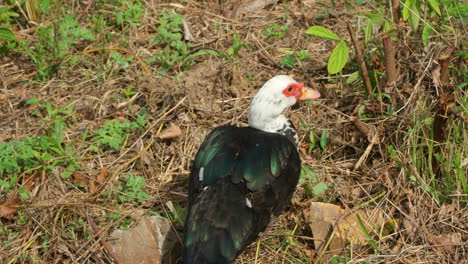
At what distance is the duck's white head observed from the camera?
358cm

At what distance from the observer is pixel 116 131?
4152 millimetres

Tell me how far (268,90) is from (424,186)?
1.10 m

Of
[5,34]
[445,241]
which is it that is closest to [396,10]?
[445,241]

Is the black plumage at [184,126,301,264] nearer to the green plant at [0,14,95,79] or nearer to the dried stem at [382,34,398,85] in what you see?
the dried stem at [382,34,398,85]

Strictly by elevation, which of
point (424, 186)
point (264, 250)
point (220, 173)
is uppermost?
point (220, 173)

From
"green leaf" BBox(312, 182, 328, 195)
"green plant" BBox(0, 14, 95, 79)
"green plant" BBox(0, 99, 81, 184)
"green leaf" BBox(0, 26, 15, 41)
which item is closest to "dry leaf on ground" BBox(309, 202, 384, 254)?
"green leaf" BBox(312, 182, 328, 195)

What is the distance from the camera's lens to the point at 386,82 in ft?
13.0

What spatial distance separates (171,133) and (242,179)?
1.09 m

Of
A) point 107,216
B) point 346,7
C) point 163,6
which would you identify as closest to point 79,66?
point 163,6

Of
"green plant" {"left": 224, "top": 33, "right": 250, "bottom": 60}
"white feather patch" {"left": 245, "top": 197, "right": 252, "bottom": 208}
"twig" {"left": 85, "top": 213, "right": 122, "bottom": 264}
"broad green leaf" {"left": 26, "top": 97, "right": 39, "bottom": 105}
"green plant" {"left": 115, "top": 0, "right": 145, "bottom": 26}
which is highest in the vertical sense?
"green plant" {"left": 115, "top": 0, "right": 145, "bottom": 26}

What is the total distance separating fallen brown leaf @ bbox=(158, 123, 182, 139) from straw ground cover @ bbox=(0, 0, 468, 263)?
6cm

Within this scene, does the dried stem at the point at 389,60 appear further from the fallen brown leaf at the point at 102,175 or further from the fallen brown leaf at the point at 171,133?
the fallen brown leaf at the point at 102,175

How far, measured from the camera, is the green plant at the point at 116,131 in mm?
4062

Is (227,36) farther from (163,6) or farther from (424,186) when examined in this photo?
(424,186)
